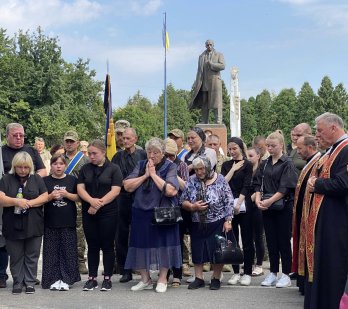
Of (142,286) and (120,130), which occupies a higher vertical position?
(120,130)

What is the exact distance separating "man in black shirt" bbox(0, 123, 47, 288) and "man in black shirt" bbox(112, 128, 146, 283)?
1045 mm

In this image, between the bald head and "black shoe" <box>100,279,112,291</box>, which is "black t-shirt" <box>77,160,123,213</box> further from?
the bald head

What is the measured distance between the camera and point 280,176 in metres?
7.93

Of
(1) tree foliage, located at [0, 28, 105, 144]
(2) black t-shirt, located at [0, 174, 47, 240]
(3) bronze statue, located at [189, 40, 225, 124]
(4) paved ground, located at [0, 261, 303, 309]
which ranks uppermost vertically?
(1) tree foliage, located at [0, 28, 105, 144]

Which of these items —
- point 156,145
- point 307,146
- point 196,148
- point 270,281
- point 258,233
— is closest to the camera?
point 307,146

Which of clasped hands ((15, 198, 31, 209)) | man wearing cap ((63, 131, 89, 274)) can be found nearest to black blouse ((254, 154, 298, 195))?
man wearing cap ((63, 131, 89, 274))

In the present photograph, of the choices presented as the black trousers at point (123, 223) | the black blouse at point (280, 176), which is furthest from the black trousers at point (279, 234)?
the black trousers at point (123, 223)

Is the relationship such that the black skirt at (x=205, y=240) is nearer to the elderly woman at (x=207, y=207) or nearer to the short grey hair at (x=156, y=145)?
the elderly woman at (x=207, y=207)

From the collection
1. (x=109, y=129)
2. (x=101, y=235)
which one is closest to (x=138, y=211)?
(x=101, y=235)

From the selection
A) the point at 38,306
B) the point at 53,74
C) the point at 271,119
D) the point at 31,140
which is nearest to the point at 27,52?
the point at 53,74

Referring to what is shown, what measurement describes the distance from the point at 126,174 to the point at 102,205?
956mm

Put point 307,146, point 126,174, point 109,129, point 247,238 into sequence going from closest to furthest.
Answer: point 307,146
point 247,238
point 126,174
point 109,129

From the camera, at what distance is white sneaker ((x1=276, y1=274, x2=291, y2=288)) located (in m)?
8.00

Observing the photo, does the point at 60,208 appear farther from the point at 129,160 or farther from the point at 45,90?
the point at 45,90
